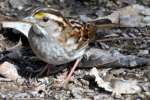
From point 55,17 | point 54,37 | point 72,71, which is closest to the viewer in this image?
point 55,17

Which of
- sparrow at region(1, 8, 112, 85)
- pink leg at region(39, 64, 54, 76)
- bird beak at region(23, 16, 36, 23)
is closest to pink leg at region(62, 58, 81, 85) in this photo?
sparrow at region(1, 8, 112, 85)

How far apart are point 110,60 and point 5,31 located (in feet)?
4.73

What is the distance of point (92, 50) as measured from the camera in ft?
21.0

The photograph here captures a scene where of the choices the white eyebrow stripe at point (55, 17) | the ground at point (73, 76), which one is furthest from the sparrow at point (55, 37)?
the ground at point (73, 76)

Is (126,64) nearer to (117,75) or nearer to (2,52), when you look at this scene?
(117,75)

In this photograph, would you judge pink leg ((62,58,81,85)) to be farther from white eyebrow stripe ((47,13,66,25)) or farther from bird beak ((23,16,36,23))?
bird beak ((23,16,36,23))

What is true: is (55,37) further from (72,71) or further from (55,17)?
(72,71)

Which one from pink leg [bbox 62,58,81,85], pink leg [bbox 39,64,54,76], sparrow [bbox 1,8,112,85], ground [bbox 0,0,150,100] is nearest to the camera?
sparrow [bbox 1,8,112,85]

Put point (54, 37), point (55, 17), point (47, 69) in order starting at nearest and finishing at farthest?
point (55, 17) < point (54, 37) < point (47, 69)

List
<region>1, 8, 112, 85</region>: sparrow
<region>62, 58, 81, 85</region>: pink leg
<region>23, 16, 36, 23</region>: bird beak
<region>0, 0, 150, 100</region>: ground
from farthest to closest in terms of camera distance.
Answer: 1. <region>62, 58, 81, 85</region>: pink leg
2. <region>0, 0, 150, 100</region>: ground
3. <region>1, 8, 112, 85</region>: sparrow
4. <region>23, 16, 36, 23</region>: bird beak

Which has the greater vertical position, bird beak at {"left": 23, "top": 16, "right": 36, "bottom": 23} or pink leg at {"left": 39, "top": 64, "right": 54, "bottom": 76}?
bird beak at {"left": 23, "top": 16, "right": 36, "bottom": 23}

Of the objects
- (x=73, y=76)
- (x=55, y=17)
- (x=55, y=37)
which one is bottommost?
(x=73, y=76)

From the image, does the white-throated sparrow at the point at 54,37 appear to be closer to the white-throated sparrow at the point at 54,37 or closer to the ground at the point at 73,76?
the white-throated sparrow at the point at 54,37

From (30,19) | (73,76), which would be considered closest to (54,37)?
(30,19)
